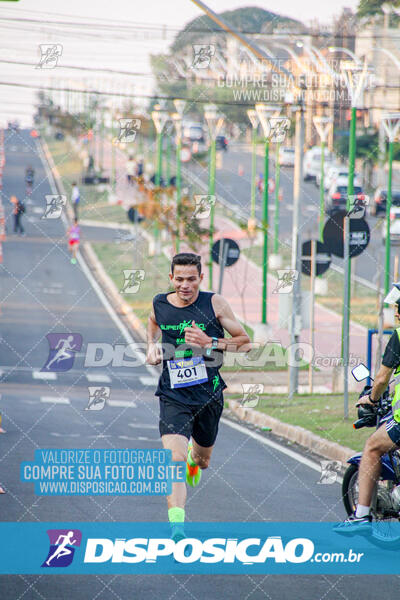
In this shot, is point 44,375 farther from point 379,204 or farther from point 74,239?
point 379,204

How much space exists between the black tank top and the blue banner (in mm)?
955

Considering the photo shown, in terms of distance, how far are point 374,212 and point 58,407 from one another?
30791 millimetres

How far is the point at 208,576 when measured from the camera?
7051 millimetres

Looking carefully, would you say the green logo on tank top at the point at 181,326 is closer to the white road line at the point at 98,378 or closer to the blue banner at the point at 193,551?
the blue banner at the point at 193,551

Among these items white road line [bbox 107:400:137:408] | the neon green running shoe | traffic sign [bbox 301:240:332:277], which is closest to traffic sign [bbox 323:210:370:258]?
traffic sign [bbox 301:240:332:277]

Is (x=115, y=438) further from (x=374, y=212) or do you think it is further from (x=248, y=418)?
(x=374, y=212)

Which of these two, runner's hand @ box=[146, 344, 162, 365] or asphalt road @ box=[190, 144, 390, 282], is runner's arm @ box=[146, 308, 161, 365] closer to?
runner's hand @ box=[146, 344, 162, 365]

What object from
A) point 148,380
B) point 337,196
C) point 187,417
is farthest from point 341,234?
point 337,196

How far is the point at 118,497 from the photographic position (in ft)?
30.0

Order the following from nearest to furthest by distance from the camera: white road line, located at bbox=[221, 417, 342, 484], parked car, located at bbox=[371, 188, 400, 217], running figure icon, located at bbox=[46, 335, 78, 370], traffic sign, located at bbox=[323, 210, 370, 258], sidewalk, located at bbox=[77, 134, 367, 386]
→ white road line, located at bbox=[221, 417, 342, 484]
traffic sign, located at bbox=[323, 210, 370, 258]
running figure icon, located at bbox=[46, 335, 78, 370]
sidewalk, located at bbox=[77, 134, 367, 386]
parked car, located at bbox=[371, 188, 400, 217]

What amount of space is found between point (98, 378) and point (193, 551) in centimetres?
1233

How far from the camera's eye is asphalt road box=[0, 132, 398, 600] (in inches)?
267

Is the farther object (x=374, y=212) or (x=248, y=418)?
(x=374, y=212)

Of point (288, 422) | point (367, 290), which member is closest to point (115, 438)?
point (288, 422)
